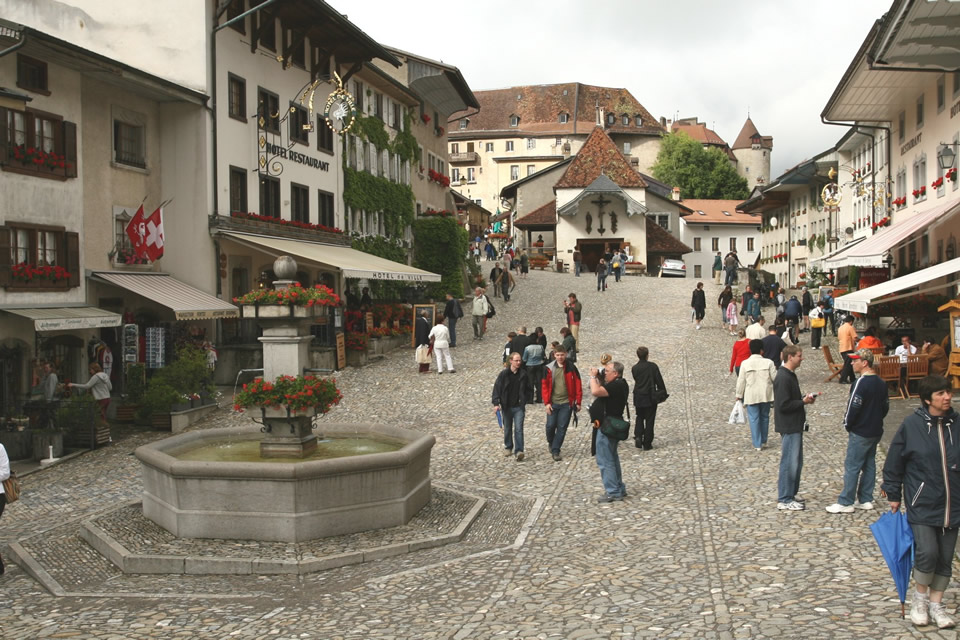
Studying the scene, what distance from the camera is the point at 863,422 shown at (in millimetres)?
10062

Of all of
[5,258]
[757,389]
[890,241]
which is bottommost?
[757,389]

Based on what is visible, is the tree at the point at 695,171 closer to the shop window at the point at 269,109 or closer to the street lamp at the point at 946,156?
the shop window at the point at 269,109

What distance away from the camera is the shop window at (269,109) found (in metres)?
27.9

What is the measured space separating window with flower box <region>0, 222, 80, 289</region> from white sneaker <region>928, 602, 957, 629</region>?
57.9ft

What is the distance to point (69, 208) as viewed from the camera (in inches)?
827

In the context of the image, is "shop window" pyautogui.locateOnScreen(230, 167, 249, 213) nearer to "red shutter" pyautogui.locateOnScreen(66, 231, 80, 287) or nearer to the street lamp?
"red shutter" pyautogui.locateOnScreen(66, 231, 80, 287)

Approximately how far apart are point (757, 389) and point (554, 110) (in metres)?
99.9

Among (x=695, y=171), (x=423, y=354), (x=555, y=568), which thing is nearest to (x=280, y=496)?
(x=555, y=568)

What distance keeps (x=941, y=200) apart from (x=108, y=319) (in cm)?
2019

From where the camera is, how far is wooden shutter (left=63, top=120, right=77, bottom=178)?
20734mm

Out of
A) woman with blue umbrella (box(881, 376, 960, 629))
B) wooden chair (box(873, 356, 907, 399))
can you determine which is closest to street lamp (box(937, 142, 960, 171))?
wooden chair (box(873, 356, 907, 399))

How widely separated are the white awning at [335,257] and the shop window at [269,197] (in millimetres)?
1039

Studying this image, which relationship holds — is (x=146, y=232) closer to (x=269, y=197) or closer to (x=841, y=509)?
(x=269, y=197)

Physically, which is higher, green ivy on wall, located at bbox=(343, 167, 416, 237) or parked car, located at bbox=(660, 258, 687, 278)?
green ivy on wall, located at bbox=(343, 167, 416, 237)
